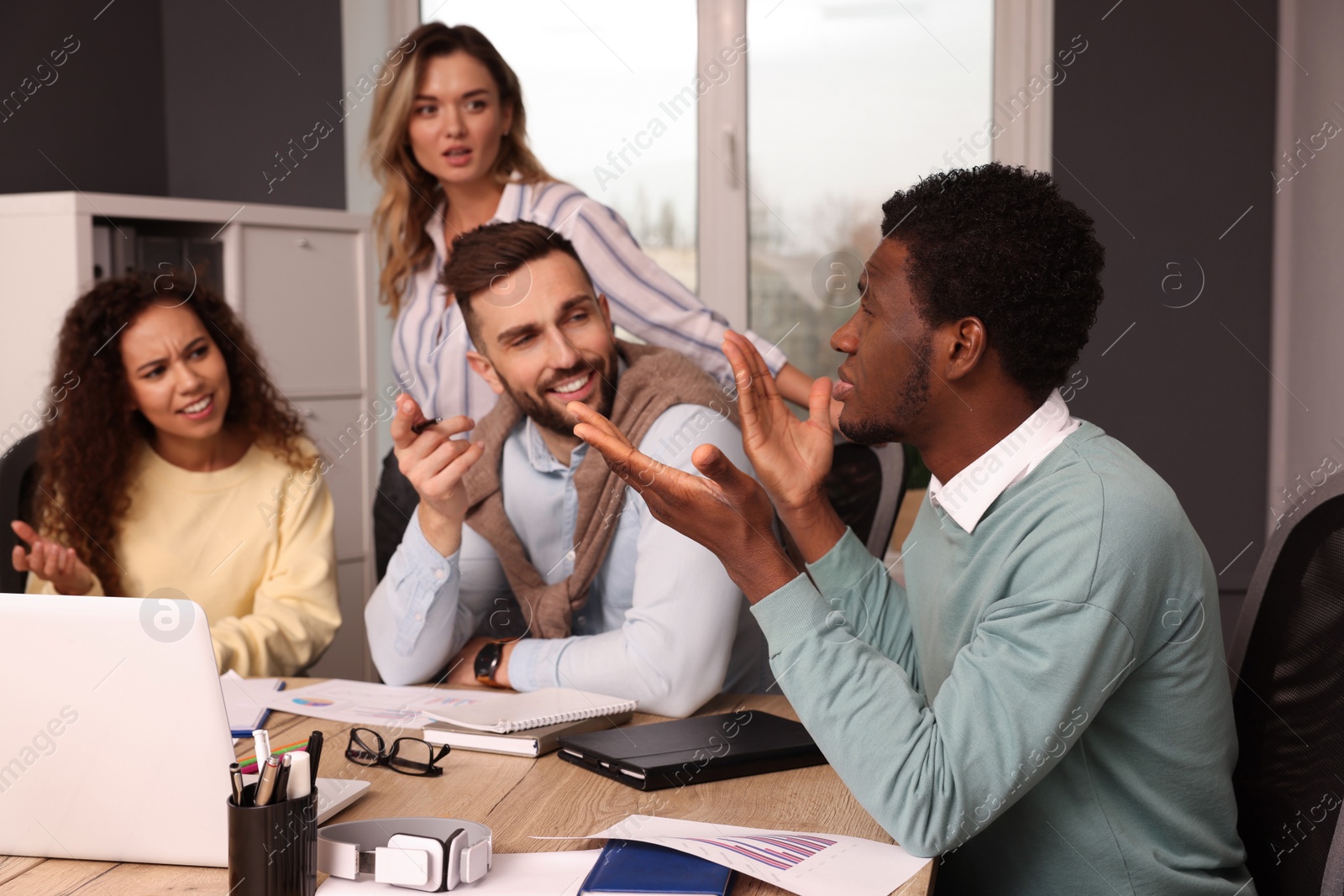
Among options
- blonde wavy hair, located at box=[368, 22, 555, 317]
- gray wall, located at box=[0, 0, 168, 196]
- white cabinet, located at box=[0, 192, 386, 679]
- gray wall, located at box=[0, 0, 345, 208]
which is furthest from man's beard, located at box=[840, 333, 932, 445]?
gray wall, located at box=[0, 0, 345, 208]

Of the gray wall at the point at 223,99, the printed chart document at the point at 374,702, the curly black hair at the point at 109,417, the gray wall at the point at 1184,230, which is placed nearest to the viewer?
the printed chart document at the point at 374,702

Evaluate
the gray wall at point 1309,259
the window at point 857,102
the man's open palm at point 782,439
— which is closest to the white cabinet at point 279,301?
the window at point 857,102

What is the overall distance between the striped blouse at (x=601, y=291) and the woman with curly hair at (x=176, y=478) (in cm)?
49

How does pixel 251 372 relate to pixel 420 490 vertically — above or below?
above

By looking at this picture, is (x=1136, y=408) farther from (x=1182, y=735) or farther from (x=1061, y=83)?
(x=1182, y=735)

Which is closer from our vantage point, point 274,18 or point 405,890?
point 405,890

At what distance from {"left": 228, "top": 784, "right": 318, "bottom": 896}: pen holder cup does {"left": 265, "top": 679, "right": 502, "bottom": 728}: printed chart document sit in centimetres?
52

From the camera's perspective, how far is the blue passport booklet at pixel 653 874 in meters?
0.96

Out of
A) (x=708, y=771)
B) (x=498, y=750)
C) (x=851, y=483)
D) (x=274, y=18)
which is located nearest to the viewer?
(x=708, y=771)

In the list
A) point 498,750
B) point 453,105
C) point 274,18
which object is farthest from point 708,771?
point 274,18

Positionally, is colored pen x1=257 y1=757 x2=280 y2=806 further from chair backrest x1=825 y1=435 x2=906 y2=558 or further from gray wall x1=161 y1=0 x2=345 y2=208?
gray wall x1=161 y1=0 x2=345 y2=208

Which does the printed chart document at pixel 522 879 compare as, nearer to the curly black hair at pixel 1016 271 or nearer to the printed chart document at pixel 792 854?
the printed chart document at pixel 792 854

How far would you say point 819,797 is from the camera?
1.22m

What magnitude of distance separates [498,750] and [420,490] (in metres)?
0.48
